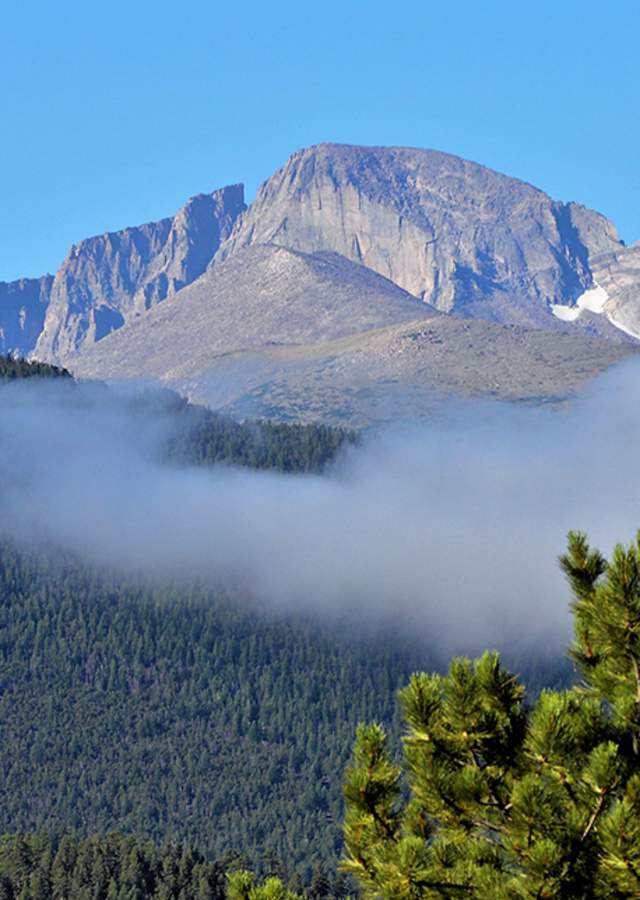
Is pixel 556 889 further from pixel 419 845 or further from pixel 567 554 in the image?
pixel 567 554

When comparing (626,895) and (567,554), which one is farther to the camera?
(567,554)

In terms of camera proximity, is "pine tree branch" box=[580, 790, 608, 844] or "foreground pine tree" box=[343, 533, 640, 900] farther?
"pine tree branch" box=[580, 790, 608, 844]

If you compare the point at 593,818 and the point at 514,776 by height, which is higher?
the point at 514,776

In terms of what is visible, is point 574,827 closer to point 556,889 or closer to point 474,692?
point 556,889

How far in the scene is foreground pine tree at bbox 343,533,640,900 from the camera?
34781 mm

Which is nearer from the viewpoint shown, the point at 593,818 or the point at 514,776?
the point at 593,818

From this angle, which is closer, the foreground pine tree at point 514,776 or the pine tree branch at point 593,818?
the foreground pine tree at point 514,776

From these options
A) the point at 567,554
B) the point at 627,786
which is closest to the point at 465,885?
the point at 627,786

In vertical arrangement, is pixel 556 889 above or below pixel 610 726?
below

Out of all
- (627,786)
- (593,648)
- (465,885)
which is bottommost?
(465,885)

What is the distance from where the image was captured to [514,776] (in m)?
38.3

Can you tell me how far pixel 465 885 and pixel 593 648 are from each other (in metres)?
5.98

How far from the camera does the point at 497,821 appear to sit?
3797 cm

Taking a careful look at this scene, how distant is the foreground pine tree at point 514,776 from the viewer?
34781 millimetres
